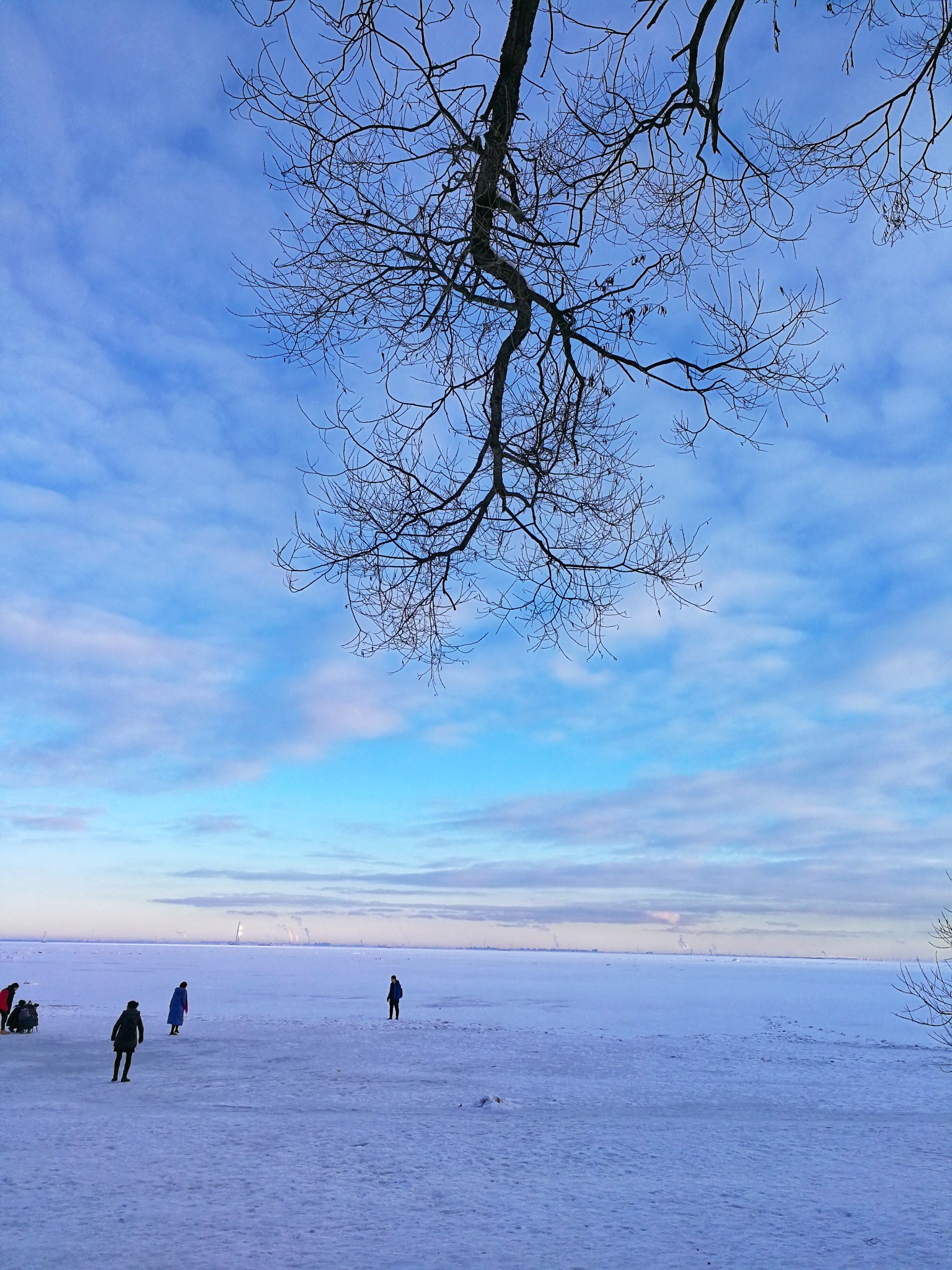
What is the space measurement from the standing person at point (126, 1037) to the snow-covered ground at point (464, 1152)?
296 millimetres

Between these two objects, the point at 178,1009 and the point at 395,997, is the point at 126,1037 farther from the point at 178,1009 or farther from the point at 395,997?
the point at 395,997

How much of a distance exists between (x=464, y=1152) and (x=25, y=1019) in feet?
50.7

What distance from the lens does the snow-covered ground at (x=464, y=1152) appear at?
8328mm

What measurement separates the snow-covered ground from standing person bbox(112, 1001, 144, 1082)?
296mm

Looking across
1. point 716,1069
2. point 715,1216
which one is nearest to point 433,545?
point 715,1216

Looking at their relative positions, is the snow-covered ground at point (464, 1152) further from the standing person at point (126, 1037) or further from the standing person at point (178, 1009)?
the standing person at point (178, 1009)

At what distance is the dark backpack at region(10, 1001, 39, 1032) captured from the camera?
2194 cm

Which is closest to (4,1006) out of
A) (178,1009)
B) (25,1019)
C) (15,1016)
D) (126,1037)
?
(15,1016)

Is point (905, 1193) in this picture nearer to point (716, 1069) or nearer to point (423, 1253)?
point (423, 1253)

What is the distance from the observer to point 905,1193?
10.7 m

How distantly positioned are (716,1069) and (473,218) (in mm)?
20927

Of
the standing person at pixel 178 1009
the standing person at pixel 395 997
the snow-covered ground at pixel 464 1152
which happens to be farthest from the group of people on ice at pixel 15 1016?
the standing person at pixel 395 997

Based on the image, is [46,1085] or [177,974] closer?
[46,1085]

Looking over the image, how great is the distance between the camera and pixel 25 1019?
2217 cm
